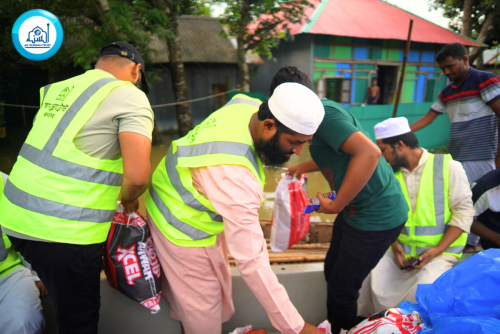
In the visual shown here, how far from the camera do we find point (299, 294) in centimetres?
245

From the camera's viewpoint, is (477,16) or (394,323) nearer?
(394,323)

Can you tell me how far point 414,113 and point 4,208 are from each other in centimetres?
1192

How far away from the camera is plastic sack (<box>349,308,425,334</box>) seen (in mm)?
1639

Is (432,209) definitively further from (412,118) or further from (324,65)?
(412,118)

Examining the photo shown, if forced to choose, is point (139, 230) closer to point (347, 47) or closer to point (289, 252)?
point (289, 252)

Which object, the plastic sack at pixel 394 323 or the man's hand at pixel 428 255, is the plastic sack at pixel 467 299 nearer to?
the plastic sack at pixel 394 323

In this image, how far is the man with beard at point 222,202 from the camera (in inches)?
55.7

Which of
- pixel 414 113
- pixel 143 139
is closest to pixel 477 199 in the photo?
pixel 143 139

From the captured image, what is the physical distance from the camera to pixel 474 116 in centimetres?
305

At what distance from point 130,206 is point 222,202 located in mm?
605

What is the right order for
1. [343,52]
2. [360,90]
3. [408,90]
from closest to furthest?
1. [343,52]
2. [360,90]
3. [408,90]

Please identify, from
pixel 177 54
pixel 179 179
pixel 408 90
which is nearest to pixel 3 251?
pixel 179 179

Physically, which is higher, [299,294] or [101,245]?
[101,245]

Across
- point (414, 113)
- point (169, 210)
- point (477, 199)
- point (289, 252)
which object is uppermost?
point (169, 210)
